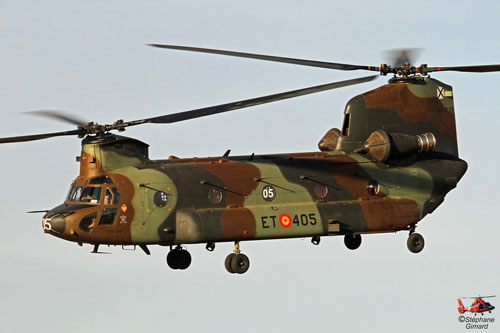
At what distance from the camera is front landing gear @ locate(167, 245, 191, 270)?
34.3m

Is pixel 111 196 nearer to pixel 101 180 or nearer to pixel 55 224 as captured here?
pixel 101 180

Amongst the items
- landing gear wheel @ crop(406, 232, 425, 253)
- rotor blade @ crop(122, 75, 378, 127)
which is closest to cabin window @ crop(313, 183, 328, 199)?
landing gear wheel @ crop(406, 232, 425, 253)

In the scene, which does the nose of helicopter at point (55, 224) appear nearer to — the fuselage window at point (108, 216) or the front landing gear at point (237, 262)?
the fuselage window at point (108, 216)

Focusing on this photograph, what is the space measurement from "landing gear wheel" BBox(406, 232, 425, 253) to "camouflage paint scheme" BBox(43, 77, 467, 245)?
441mm

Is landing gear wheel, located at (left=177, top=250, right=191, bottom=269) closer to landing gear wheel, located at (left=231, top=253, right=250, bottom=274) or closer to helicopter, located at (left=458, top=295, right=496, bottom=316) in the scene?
landing gear wheel, located at (left=231, top=253, right=250, bottom=274)

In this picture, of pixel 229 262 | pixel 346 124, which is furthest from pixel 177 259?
pixel 346 124

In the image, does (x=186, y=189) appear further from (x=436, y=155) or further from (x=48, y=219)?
(x=436, y=155)

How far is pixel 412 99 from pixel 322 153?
4026mm

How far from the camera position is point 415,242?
35.6 m

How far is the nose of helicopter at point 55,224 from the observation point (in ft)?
103

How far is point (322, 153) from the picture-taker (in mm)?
35312

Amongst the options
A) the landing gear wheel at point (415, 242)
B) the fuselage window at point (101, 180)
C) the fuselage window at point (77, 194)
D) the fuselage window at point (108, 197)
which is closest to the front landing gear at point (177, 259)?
the fuselage window at point (108, 197)

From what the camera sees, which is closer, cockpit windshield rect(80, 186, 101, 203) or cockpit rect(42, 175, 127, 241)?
cockpit rect(42, 175, 127, 241)

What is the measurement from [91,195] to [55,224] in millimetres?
1446
